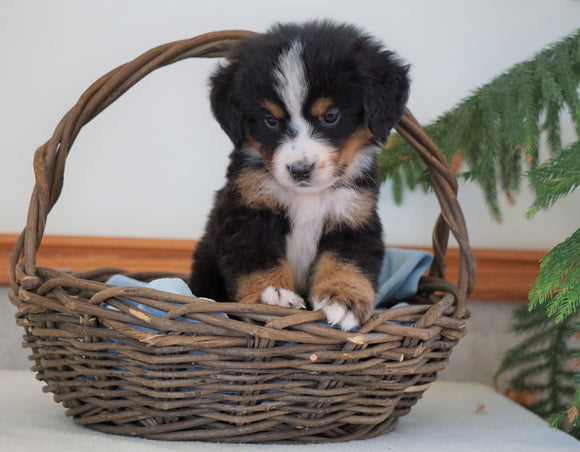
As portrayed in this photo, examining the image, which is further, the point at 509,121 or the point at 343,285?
the point at 509,121

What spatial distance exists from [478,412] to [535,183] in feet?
3.17

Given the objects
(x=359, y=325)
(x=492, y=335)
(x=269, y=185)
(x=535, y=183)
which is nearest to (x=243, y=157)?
(x=269, y=185)

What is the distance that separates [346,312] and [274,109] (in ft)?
2.07

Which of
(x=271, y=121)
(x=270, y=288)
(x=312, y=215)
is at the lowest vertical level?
(x=270, y=288)

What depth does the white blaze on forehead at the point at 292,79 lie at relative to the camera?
1832 millimetres

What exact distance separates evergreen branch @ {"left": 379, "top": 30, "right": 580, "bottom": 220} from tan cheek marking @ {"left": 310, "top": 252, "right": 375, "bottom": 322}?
76 cm

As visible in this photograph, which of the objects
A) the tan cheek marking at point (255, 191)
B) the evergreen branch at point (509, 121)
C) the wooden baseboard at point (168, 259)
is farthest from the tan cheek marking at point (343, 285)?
the wooden baseboard at point (168, 259)

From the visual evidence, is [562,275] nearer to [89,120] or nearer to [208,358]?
[208,358]

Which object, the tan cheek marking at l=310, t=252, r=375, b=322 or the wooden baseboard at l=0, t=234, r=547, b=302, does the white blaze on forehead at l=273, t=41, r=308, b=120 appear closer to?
the tan cheek marking at l=310, t=252, r=375, b=322

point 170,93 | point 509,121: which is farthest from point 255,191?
point 170,93

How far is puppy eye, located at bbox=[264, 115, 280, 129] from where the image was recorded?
191 cm

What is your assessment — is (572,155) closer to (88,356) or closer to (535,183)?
(535,183)

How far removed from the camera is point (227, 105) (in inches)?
76.9

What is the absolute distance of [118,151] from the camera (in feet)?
10.3
